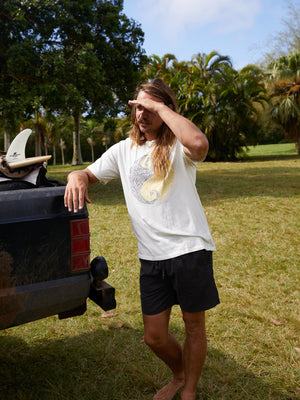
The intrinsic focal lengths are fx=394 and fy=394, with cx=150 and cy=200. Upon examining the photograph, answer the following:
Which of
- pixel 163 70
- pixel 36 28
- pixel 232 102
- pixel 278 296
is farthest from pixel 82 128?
pixel 278 296

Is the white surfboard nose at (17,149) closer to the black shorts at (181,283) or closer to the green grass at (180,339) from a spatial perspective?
the black shorts at (181,283)

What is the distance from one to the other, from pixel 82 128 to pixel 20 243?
49.1 metres

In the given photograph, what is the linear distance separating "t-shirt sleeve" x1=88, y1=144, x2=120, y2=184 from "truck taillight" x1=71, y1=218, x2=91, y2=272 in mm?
321

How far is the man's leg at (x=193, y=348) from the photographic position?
2271 mm

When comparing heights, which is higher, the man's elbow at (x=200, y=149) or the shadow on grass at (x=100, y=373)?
the man's elbow at (x=200, y=149)

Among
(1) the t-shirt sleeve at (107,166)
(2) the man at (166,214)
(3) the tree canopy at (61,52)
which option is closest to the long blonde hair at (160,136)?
(2) the man at (166,214)

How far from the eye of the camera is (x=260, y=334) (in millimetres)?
3521

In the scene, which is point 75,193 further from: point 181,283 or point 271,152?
point 271,152

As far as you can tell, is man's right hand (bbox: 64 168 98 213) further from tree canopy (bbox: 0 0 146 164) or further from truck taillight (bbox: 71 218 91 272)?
tree canopy (bbox: 0 0 146 164)

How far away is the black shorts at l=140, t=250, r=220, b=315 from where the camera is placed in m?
2.12

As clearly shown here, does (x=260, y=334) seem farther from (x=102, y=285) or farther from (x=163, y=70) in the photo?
(x=163, y=70)

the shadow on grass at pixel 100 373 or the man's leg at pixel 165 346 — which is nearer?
the man's leg at pixel 165 346

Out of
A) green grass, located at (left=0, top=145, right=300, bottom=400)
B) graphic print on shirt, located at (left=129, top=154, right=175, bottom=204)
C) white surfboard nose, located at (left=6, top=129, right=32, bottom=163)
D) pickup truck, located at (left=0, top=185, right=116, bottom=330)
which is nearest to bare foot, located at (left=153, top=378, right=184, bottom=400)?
green grass, located at (left=0, top=145, right=300, bottom=400)

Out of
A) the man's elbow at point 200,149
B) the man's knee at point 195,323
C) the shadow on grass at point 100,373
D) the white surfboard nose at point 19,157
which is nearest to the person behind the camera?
the man's elbow at point 200,149
